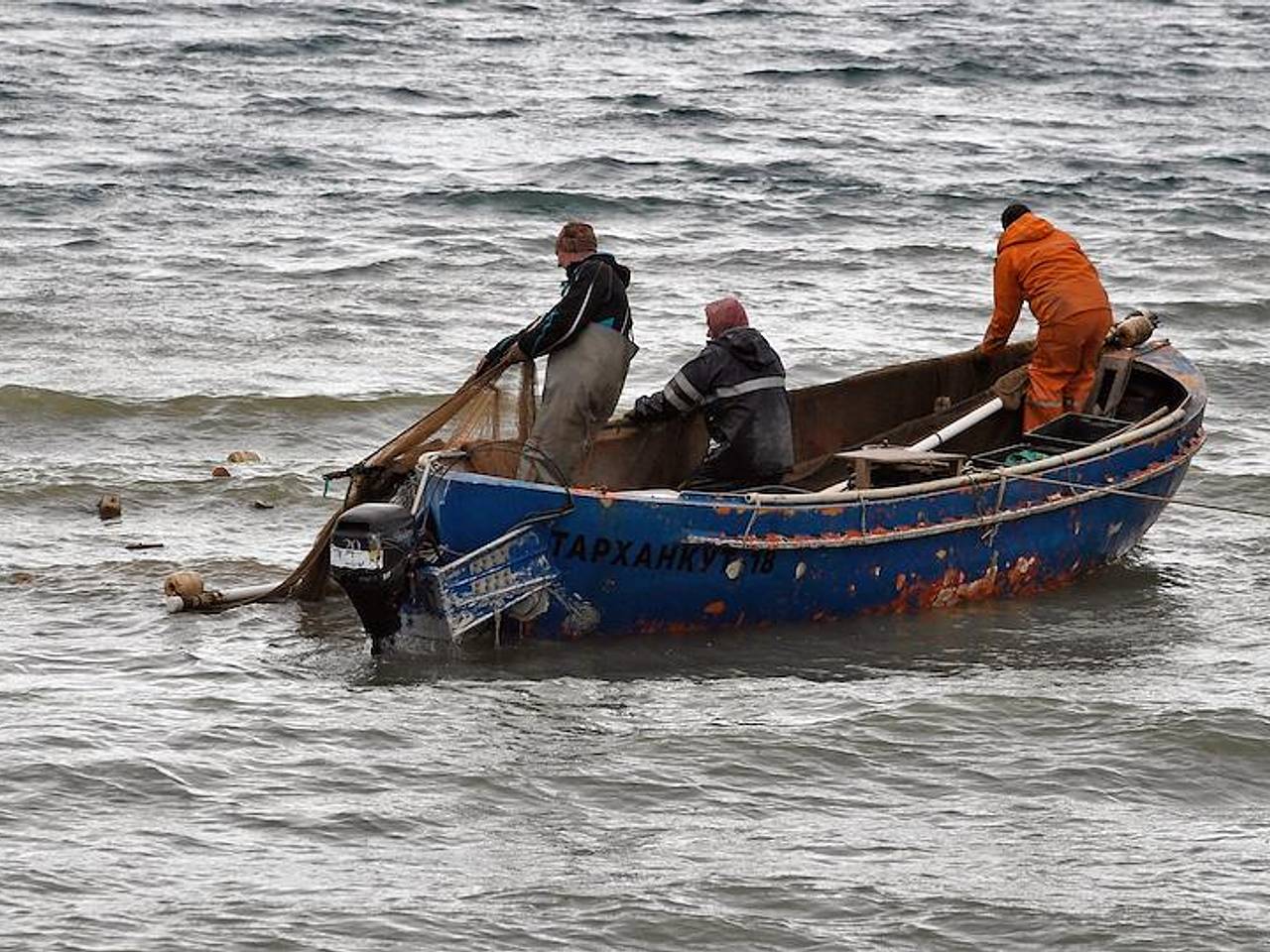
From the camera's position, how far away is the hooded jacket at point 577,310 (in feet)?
35.8

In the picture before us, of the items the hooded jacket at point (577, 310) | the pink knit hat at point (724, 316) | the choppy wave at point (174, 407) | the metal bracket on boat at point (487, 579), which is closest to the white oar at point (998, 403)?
the pink knit hat at point (724, 316)

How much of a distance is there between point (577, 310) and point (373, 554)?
168cm

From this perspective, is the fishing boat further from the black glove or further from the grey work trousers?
the black glove

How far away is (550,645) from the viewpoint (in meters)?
10.6

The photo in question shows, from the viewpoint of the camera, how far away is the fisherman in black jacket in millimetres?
10930

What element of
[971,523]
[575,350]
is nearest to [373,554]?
[575,350]

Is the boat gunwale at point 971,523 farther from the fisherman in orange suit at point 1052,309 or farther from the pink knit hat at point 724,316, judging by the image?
the pink knit hat at point 724,316

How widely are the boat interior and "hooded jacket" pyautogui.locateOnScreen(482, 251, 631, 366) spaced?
416mm

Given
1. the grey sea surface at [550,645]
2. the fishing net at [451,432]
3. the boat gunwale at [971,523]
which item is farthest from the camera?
the fishing net at [451,432]

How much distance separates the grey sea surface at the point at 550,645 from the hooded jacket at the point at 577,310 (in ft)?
4.82

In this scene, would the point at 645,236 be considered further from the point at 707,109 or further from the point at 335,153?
the point at 707,109

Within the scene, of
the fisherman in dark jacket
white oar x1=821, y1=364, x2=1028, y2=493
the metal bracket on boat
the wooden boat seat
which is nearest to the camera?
the metal bracket on boat

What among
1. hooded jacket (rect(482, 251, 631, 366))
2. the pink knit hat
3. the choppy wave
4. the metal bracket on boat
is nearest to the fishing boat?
the metal bracket on boat

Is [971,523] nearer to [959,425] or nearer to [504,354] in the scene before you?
[959,425]
